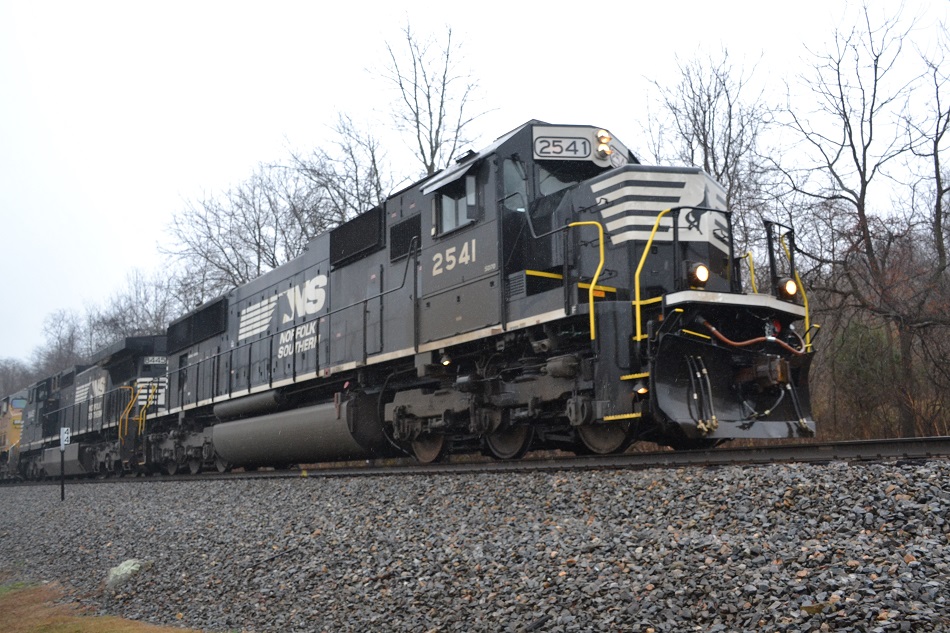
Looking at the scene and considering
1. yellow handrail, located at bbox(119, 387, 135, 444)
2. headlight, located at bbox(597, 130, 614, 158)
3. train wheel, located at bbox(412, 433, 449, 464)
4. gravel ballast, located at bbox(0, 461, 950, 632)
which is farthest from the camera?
yellow handrail, located at bbox(119, 387, 135, 444)

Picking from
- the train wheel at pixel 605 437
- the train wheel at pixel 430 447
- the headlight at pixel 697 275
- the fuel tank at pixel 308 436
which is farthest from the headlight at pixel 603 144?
the fuel tank at pixel 308 436

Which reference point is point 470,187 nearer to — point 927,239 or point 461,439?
point 461,439

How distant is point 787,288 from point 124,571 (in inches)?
276

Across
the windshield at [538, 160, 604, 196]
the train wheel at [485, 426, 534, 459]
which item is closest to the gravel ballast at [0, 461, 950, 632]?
the train wheel at [485, 426, 534, 459]

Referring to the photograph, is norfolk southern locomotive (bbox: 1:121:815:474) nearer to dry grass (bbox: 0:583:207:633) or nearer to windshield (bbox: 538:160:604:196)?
windshield (bbox: 538:160:604:196)

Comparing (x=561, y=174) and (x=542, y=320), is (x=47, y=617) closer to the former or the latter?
(x=542, y=320)

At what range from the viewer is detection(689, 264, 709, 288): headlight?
7188 mm

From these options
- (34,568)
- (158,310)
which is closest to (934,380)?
(34,568)

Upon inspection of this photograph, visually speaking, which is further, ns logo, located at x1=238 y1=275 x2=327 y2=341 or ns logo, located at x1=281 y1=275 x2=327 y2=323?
ns logo, located at x1=238 y1=275 x2=327 y2=341

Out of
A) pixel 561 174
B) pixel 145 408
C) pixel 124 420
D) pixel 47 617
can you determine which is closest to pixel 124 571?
pixel 47 617

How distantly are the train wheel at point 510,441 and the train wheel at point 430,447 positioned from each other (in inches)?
30.6

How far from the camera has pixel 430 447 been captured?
401 inches

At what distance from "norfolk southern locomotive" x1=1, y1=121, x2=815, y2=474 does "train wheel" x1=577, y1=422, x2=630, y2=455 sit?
0.06ft

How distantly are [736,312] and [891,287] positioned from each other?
20.6 feet
